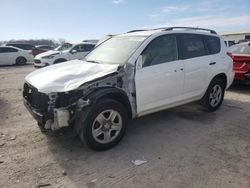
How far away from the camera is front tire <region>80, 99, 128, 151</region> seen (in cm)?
367

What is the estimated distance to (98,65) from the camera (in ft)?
14.4

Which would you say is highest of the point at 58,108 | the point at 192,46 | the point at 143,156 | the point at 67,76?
the point at 192,46

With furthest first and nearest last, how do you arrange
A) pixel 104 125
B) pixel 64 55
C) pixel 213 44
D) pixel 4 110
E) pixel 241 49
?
pixel 64 55, pixel 241 49, pixel 4 110, pixel 213 44, pixel 104 125

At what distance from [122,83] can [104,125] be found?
0.72 m

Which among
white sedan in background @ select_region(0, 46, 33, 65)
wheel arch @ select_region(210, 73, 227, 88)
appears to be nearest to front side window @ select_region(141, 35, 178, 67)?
wheel arch @ select_region(210, 73, 227, 88)

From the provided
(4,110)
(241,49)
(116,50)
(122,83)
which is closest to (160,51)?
(116,50)

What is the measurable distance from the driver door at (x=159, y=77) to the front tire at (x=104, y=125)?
1.44ft

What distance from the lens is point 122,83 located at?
397 centimetres

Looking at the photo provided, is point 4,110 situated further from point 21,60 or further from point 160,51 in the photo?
point 21,60

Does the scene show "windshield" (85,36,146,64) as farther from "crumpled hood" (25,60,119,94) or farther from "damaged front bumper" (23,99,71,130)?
"damaged front bumper" (23,99,71,130)

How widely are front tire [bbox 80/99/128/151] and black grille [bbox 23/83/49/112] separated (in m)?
0.64

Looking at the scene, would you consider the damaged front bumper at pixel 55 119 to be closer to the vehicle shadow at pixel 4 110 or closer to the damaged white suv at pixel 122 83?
the damaged white suv at pixel 122 83

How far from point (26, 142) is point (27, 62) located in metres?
17.0

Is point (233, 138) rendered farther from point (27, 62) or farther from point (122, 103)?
point (27, 62)
